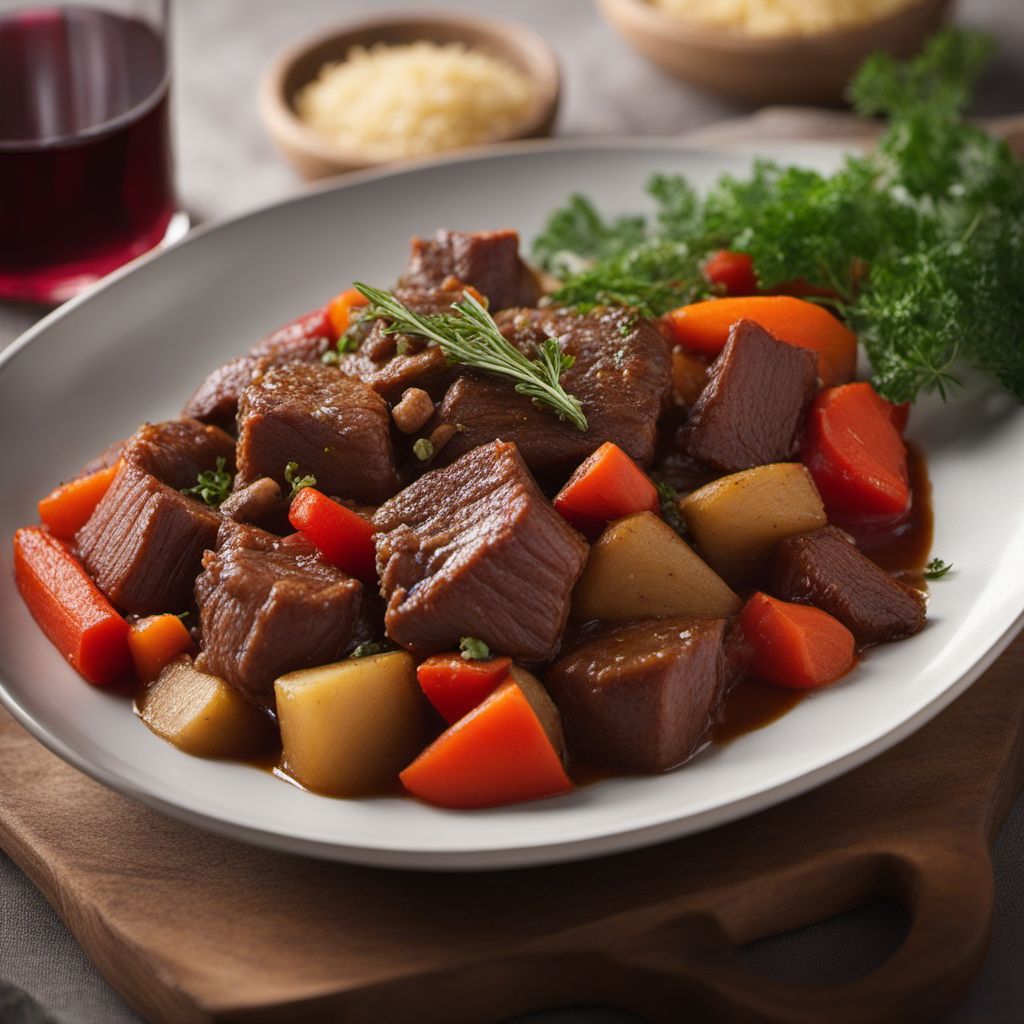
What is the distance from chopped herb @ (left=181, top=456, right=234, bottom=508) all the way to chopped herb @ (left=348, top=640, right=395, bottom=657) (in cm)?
75

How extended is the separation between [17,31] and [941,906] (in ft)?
16.2

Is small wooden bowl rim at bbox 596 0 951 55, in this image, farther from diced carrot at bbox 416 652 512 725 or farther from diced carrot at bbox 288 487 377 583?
diced carrot at bbox 416 652 512 725

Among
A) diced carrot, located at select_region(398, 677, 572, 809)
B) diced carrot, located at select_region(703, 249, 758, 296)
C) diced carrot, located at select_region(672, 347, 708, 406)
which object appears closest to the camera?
diced carrot, located at select_region(398, 677, 572, 809)

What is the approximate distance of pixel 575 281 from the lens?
4.70m

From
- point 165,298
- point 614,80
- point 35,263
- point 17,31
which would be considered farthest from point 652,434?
point 614,80

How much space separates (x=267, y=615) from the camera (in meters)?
3.54

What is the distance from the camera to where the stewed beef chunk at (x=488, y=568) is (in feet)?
11.6

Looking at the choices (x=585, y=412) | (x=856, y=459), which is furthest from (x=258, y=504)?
(x=856, y=459)

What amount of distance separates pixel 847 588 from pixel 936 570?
1.14ft

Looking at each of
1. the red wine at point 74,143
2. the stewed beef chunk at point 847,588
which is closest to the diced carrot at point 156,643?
the stewed beef chunk at point 847,588

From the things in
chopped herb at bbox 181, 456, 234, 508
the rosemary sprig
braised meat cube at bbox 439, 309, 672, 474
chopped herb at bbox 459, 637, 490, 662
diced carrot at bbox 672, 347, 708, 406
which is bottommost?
chopped herb at bbox 181, 456, 234, 508

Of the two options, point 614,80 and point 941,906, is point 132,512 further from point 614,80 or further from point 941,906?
point 614,80

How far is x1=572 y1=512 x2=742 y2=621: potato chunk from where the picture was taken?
149 inches

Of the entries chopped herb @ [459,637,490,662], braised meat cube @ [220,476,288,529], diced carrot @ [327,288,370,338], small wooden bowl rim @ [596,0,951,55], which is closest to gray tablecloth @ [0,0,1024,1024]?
small wooden bowl rim @ [596,0,951,55]
